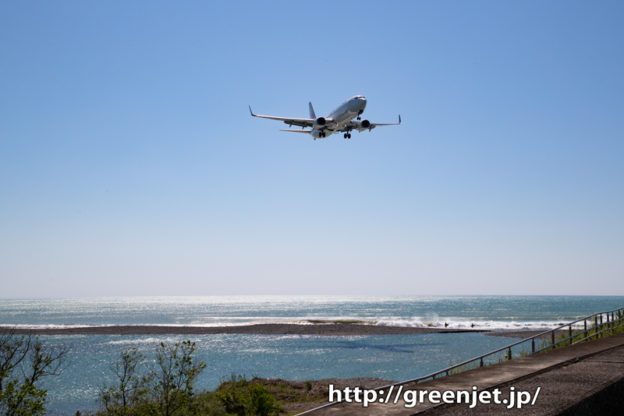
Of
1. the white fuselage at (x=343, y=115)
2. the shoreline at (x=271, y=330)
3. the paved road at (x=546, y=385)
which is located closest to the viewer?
the paved road at (x=546, y=385)

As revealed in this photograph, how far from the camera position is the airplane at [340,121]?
1562 inches

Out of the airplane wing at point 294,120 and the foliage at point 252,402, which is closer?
the foliage at point 252,402

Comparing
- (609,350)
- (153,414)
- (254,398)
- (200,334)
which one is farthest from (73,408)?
(200,334)

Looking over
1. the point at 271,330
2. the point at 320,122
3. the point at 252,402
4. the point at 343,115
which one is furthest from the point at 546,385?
the point at 271,330

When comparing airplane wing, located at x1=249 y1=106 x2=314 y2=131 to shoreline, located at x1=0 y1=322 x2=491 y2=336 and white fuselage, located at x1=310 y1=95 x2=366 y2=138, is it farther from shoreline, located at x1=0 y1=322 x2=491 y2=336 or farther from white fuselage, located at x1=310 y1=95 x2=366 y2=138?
shoreline, located at x1=0 y1=322 x2=491 y2=336

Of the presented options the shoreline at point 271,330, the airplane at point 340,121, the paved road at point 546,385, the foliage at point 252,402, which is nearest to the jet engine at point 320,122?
the airplane at point 340,121

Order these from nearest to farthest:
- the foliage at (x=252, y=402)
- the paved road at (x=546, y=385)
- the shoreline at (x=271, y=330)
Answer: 1. the paved road at (x=546, y=385)
2. the foliage at (x=252, y=402)
3. the shoreline at (x=271, y=330)

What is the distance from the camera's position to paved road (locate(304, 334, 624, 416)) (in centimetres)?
840

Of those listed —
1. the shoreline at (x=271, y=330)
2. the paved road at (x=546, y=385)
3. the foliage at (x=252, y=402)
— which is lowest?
the shoreline at (x=271, y=330)

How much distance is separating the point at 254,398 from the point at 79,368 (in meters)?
37.2

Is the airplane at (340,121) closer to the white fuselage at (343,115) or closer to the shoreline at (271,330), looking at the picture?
the white fuselage at (343,115)

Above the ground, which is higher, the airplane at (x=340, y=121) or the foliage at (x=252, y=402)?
the airplane at (x=340, y=121)

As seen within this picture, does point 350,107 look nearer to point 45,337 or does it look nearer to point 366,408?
point 366,408

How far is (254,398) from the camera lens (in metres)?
18.5
